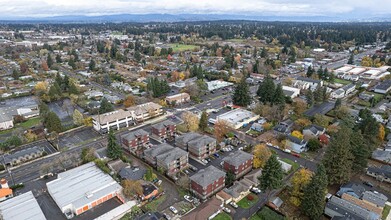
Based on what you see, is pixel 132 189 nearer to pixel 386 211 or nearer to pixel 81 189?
pixel 81 189

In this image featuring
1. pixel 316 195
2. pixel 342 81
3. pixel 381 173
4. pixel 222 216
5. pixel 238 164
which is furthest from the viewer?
pixel 342 81

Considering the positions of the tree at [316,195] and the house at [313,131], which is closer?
the tree at [316,195]

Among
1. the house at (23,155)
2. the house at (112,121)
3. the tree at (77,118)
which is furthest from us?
the tree at (77,118)

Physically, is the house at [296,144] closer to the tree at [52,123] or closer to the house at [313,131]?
the house at [313,131]

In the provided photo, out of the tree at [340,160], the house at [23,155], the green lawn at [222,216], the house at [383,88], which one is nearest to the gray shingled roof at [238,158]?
the green lawn at [222,216]

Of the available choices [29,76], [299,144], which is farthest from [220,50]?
[299,144]

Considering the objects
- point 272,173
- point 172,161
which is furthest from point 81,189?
point 272,173
